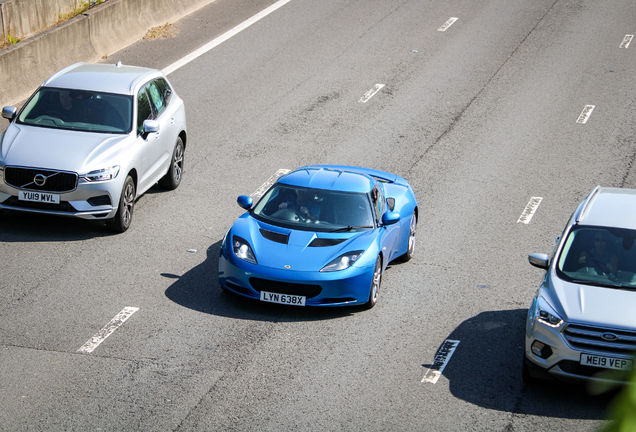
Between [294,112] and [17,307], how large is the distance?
9.69m

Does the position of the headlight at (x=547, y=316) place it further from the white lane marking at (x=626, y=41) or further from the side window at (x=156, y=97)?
the white lane marking at (x=626, y=41)

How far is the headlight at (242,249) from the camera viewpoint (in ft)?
28.2

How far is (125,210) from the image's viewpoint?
10.8 meters

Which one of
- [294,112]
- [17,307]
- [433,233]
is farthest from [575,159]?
[17,307]

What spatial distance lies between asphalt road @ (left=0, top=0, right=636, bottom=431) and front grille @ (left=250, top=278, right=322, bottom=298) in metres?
0.31

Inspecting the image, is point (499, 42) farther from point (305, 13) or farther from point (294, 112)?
point (294, 112)

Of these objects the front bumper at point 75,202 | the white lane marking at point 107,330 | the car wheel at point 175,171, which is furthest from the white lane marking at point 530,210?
the white lane marking at point 107,330

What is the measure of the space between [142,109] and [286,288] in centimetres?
471

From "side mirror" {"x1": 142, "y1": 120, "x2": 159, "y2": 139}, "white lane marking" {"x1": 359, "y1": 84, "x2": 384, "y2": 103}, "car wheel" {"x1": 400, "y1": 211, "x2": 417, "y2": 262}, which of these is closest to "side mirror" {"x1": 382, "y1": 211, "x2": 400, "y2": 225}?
"car wheel" {"x1": 400, "y1": 211, "x2": 417, "y2": 262}

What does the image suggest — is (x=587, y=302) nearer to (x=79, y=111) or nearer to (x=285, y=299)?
(x=285, y=299)

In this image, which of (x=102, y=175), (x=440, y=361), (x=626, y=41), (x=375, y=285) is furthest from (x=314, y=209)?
(x=626, y=41)

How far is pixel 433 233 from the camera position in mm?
11570

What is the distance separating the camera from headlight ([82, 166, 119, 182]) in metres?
10.2

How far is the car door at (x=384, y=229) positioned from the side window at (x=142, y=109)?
3.88 meters
